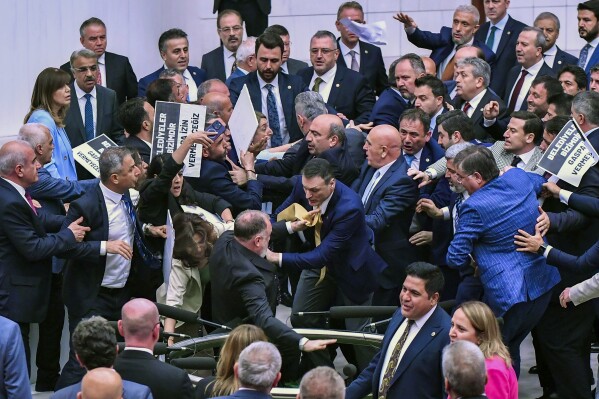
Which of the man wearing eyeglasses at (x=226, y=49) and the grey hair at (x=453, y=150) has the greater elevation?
the man wearing eyeglasses at (x=226, y=49)

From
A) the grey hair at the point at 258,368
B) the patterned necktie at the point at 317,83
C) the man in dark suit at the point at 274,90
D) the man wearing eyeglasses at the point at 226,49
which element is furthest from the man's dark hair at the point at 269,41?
the grey hair at the point at 258,368

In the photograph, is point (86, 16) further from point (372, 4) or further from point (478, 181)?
point (478, 181)

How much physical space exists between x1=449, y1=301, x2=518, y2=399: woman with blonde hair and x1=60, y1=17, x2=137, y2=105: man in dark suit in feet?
19.6

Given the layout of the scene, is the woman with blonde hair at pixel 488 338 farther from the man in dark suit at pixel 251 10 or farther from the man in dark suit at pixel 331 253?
the man in dark suit at pixel 251 10

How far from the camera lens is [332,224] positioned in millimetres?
9172

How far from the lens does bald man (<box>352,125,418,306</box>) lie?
9641 mm

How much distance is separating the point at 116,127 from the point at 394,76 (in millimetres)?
2500

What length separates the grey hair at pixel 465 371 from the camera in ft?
20.8

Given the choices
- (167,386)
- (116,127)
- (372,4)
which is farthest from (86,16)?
(167,386)

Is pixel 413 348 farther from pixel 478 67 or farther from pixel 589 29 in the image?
pixel 589 29

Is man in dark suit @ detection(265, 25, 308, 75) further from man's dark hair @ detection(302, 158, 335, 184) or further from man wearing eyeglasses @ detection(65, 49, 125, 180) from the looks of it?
man's dark hair @ detection(302, 158, 335, 184)

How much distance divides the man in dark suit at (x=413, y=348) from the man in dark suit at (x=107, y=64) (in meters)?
5.60

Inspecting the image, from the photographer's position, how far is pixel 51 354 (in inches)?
392

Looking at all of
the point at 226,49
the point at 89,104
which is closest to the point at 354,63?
the point at 226,49
